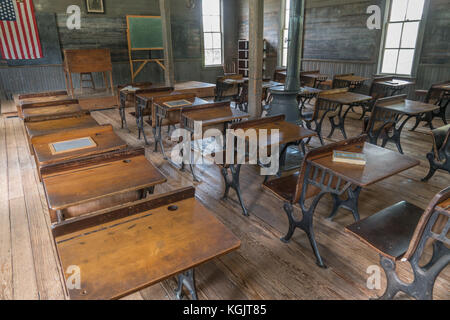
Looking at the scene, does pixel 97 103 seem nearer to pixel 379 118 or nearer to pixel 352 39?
pixel 379 118

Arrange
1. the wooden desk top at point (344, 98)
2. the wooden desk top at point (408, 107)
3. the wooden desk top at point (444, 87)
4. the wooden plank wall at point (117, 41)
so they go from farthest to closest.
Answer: the wooden plank wall at point (117, 41)
the wooden desk top at point (444, 87)
the wooden desk top at point (344, 98)
the wooden desk top at point (408, 107)

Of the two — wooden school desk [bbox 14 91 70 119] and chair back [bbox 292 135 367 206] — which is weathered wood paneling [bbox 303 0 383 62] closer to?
chair back [bbox 292 135 367 206]

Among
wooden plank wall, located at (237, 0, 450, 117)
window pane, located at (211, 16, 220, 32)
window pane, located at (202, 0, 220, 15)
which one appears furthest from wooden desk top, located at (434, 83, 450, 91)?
window pane, located at (202, 0, 220, 15)

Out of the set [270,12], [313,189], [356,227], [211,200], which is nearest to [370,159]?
[313,189]

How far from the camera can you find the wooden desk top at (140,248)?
998mm

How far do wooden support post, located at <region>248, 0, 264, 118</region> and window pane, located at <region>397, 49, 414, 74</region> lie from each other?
3.91 m

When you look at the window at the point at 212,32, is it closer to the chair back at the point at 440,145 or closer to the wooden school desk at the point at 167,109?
the wooden school desk at the point at 167,109

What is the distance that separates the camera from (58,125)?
9.34ft

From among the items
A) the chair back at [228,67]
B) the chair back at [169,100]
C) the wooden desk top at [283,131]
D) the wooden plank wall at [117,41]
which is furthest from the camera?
the chair back at [228,67]

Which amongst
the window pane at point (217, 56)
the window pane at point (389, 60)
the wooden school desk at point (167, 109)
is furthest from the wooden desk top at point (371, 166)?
the window pane at point (217, 56)

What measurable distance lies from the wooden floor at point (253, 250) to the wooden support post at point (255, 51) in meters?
1.45
